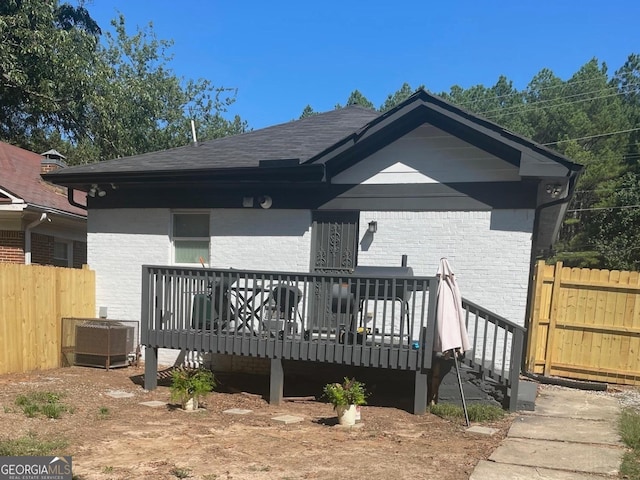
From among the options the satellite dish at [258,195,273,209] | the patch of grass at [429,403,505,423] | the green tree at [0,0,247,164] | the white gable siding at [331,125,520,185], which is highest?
the green tree at [0,0,247,164]

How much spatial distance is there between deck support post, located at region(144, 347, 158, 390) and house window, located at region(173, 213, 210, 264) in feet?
6.84

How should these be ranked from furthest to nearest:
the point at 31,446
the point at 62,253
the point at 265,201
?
the point at 62,253 < the point at 265,201 < the point at 31,446

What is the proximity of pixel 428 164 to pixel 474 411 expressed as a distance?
387 centimetres

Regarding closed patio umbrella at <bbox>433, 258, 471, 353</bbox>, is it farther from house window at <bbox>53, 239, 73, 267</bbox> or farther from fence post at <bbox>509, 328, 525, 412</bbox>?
house window at <bbox>53, 239, 73, 267</bbox>

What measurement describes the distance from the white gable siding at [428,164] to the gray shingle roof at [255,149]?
3.03ft

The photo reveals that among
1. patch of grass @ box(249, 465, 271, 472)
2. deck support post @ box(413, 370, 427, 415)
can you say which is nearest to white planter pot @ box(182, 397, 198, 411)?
patch of grass @ box(249, 465, 271, 472)

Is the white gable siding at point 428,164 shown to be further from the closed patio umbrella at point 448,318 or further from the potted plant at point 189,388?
the potted plant at point 189,388

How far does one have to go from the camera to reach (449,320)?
239 inches

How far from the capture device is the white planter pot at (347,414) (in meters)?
5.61

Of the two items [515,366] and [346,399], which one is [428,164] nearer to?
[515,366]

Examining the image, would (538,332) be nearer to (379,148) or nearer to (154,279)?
(379,148)

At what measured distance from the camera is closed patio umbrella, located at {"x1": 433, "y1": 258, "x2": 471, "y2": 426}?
5.99 meters

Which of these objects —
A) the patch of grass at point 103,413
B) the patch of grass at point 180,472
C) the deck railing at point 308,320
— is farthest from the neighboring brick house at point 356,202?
the patch of grass at point 180,472

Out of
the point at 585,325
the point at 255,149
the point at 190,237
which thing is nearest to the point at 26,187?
the point at 190,237
